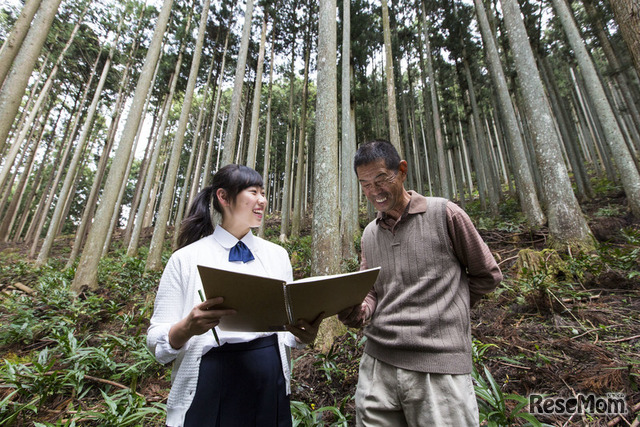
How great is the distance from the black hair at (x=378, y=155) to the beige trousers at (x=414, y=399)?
1.03 meters

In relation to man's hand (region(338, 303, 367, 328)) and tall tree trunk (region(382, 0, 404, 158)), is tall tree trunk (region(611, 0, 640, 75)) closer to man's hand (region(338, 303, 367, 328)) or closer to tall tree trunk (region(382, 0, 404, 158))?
man's hand (region(338, 303, 367, 328))

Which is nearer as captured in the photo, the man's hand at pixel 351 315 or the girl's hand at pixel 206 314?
the girl's hand at pixel 206 314

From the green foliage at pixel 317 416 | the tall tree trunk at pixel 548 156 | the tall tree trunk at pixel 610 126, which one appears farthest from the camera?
the tall tree trunk at pixel 610 126

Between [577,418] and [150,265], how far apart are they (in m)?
8.67

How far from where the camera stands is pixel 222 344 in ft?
4.01

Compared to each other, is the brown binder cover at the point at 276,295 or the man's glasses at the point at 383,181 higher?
the man's glasses at the point at 383,181

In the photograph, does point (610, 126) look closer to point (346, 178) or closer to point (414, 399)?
point (346, 178)

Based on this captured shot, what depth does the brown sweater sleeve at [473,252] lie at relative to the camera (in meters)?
1.28

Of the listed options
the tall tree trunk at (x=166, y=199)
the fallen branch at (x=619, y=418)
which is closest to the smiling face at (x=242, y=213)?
the fallen branch at (x=619, y=418)

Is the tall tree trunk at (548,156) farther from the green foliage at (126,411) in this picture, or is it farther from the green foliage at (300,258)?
the green foliage at (126,411)

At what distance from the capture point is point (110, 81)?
1232cm

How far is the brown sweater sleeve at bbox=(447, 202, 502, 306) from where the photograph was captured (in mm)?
1277

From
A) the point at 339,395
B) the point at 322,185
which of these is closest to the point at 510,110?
the point at 322,185

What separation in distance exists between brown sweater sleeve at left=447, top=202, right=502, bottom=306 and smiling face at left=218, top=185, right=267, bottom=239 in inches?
40.8
